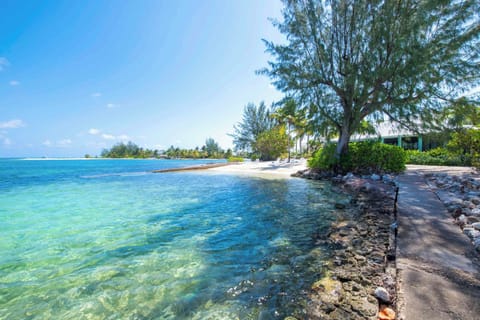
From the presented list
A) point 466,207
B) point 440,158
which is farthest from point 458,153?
point 466,207

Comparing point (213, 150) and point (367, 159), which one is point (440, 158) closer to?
point (367, 159)

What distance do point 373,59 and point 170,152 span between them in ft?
266

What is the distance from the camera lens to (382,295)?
7.02 feet

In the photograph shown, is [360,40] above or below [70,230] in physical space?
above

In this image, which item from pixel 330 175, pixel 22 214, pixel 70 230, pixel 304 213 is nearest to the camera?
pixel 70 230

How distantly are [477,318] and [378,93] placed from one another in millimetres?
12004

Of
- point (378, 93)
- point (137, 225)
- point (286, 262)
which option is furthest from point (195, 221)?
point (378, 93)

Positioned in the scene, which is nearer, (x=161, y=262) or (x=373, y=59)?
(x=161, y=262)

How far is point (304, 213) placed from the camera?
569cm

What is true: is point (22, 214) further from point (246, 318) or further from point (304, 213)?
point (304, 213)

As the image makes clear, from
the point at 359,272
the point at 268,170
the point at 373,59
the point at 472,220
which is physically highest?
the point at 373,59

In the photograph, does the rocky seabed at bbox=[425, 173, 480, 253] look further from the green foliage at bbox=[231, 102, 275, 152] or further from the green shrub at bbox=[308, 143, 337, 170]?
the green foliage at bbox=[231, 102, 275, 152]

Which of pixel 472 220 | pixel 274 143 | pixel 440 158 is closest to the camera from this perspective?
pixel 472 220

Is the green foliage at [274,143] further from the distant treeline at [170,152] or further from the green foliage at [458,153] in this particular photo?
the distant treeline at [170,152]
